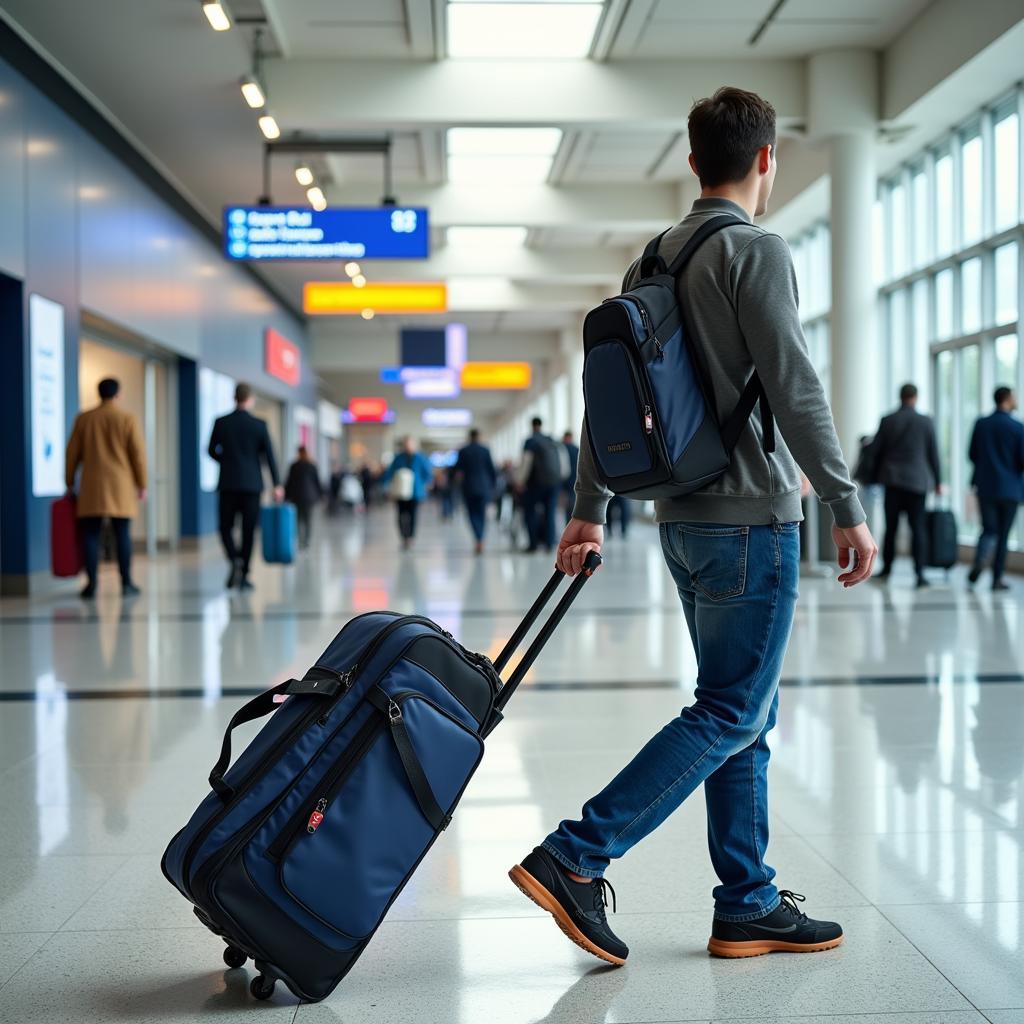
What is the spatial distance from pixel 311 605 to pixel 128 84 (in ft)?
18.6

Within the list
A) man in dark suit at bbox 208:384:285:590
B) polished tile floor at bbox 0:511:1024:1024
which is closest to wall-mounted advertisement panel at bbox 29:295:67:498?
man in dark suit at bbox 208:384:285:590

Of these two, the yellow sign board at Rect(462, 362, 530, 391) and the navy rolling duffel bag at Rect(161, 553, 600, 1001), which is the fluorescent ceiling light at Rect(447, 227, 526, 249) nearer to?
the yellow sign board at Rect(462, 362, 530, 391)

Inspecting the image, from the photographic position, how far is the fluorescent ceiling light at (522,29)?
35.4ft

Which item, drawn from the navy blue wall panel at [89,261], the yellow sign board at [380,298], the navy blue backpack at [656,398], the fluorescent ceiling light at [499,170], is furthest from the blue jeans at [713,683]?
the yellow sign board at [380,298]

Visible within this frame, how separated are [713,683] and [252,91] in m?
9.45

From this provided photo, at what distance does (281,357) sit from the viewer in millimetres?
24219

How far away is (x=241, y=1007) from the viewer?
7.08 feet

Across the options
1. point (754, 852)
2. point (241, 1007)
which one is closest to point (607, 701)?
point (754, 852)

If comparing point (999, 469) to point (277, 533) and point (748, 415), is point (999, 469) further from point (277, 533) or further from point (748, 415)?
point (748, 415)

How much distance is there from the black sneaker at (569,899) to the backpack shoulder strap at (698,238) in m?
1.11

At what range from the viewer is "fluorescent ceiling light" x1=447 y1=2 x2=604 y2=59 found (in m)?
10.8

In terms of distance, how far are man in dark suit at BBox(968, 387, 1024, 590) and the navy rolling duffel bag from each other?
28.1ft

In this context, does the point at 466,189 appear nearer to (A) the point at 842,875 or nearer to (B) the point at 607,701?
(B) the point at 607,701

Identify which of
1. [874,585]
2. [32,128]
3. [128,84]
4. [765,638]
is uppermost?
[128,84]
